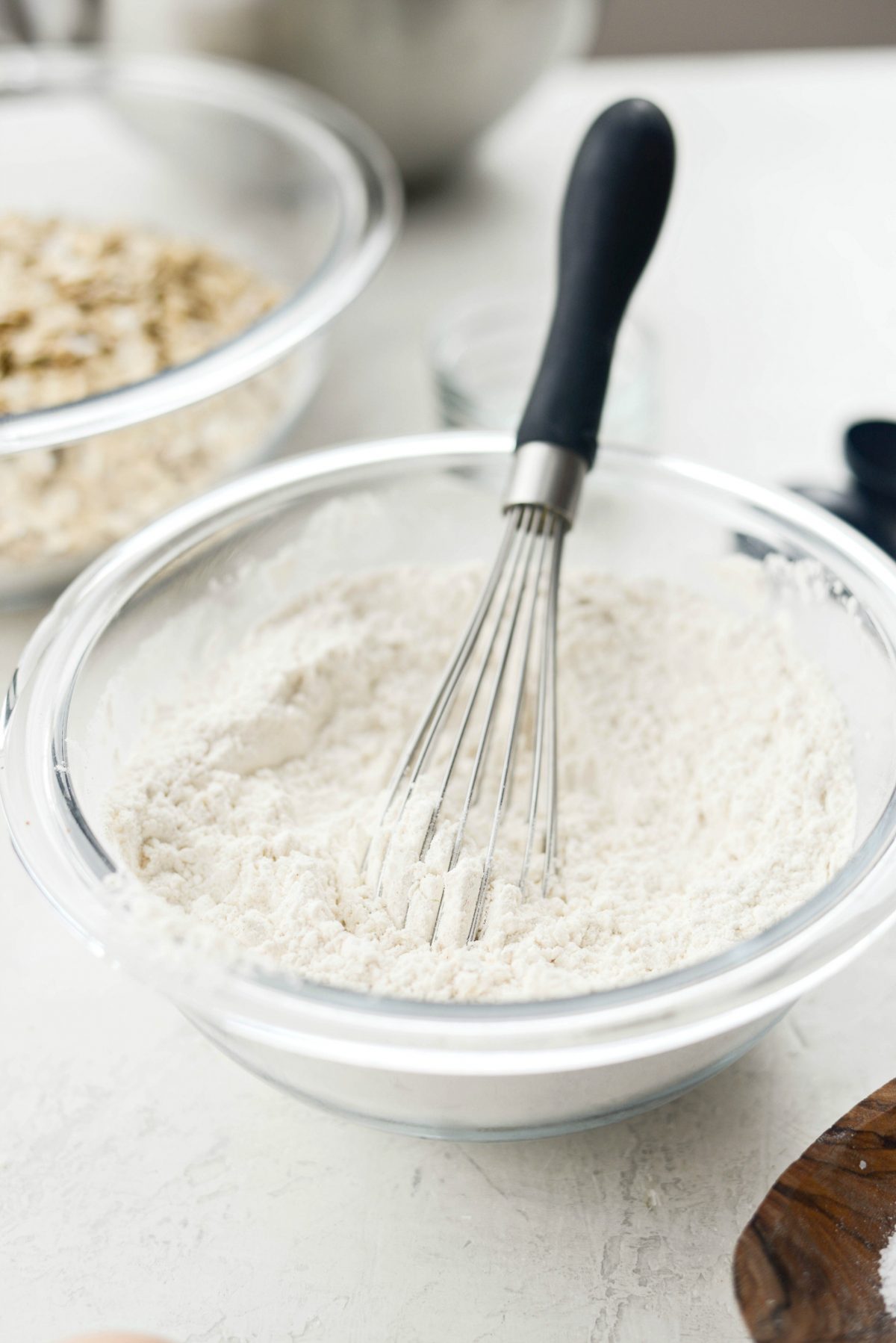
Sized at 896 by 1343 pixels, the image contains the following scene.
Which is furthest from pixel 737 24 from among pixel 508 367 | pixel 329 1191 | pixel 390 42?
pixel 329 1191

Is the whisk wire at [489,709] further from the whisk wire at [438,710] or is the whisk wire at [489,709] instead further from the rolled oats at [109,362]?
the rolled oats at [109,362]

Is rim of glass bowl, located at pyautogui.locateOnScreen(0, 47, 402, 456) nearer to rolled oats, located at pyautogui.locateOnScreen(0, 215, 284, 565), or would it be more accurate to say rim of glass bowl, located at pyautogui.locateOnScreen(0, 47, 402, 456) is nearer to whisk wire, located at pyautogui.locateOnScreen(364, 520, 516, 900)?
rolled oats, located at pyautogui.locateOnScreen(0, 215, 284, 565)

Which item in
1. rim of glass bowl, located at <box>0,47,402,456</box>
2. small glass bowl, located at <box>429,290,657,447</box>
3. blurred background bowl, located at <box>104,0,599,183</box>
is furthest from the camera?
blurred background bowl, located at <box>104,0,599,183</box>

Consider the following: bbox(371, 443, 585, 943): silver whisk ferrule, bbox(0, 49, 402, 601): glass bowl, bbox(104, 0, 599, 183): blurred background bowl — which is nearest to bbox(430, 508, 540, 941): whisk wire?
bbox(371, 443, 585, 943): silver whisk ferrule

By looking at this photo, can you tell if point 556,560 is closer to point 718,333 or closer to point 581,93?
point 718,333

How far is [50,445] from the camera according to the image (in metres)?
0.69

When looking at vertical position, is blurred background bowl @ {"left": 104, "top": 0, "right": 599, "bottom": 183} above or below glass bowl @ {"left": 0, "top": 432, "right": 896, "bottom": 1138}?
above

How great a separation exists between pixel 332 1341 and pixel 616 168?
54cm

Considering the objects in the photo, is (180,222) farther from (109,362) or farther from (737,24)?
(737,24)

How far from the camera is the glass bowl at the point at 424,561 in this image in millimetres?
419

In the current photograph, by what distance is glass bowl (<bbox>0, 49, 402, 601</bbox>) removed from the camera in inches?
29.3

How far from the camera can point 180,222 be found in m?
1.08

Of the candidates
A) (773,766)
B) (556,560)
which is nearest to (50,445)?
(556,560)

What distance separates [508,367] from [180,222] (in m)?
0.35
